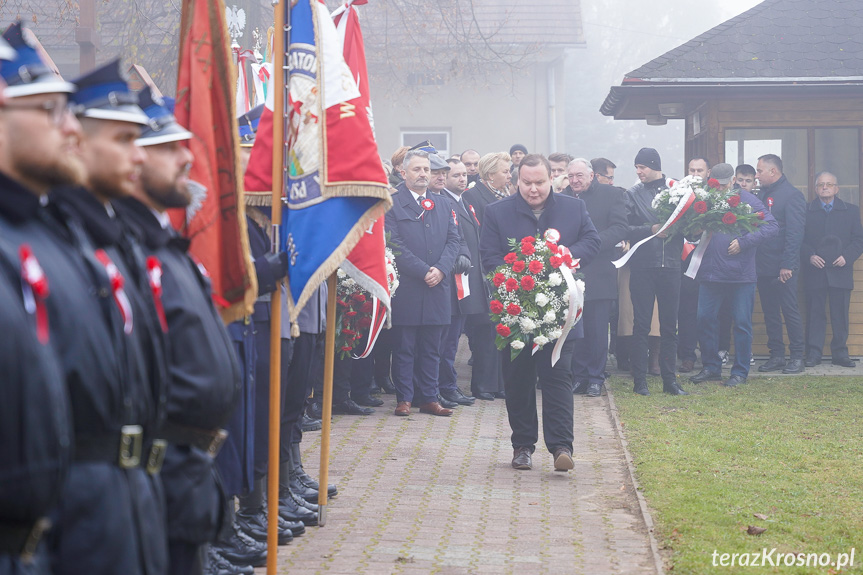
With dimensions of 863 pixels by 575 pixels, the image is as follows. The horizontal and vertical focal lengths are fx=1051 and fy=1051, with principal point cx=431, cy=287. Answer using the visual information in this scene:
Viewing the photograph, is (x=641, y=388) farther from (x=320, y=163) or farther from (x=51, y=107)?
(x=51, y=107)

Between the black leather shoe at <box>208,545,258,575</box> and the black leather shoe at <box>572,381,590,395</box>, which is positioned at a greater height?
the black leather shoe at <box>208,545,258,575</box>

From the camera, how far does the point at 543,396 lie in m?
7.71

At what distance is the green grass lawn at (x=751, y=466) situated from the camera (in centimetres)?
575

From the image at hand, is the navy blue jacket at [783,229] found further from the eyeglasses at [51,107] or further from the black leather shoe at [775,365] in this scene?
the eyeglasses at [51,107]

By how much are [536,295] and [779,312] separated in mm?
6128

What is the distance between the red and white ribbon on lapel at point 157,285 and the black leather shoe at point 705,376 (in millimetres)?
9637

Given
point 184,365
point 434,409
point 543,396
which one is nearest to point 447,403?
point 434,409

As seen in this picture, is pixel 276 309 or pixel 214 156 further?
pixel 276 309

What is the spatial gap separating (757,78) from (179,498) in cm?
1146

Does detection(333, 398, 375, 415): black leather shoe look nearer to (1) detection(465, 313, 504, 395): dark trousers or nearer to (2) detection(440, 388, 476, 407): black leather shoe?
(2) detection(440, 388, 476, 407): black leather shoe

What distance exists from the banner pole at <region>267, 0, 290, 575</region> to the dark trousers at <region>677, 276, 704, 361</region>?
8288 millimetres

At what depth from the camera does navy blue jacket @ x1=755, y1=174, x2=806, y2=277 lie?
12.4m

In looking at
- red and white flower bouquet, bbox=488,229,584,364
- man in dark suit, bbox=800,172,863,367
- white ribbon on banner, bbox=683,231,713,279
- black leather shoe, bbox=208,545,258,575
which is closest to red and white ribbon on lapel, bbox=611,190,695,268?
white ribbon on banner, bbox=683,231,713,279

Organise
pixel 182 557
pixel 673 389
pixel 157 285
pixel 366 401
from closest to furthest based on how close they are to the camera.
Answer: pixel 157 285 < pixel 182 557 < pixel 366 401 < pixel 673 389
